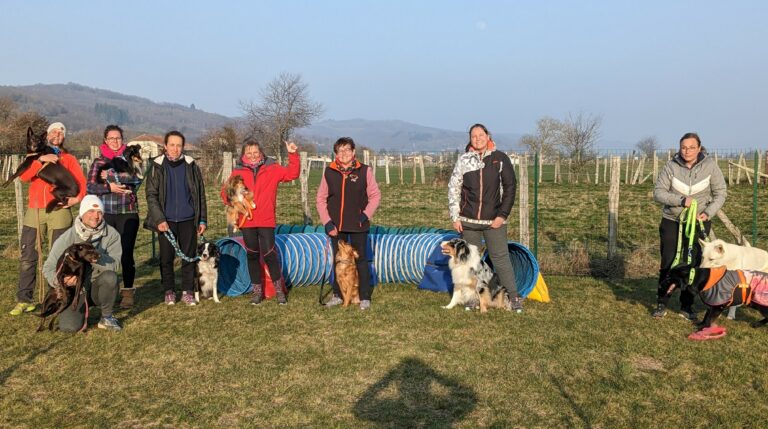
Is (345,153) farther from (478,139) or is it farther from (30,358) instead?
(30,358)

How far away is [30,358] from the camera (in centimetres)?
494

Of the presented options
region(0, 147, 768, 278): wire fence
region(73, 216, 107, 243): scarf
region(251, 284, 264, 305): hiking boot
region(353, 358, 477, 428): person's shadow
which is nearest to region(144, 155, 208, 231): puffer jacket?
region(73, 216, 107, 243): scarf

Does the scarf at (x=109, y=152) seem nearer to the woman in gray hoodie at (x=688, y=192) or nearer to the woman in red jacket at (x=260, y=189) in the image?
the woman in red jacket at (x=260, y=189)

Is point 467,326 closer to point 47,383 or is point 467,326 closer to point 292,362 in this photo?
point 292,362

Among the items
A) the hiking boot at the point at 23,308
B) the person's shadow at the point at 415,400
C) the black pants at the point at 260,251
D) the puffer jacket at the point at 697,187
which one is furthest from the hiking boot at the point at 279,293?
the puffer jacket at the point at 697,187

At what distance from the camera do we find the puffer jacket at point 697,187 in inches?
230

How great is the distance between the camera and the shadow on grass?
456cm

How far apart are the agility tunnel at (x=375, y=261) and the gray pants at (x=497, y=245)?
0.99 m

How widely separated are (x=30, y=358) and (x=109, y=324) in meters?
0.86

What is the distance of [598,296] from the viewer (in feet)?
23.2

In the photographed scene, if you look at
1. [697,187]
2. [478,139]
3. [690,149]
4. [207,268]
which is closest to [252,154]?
[207,268]

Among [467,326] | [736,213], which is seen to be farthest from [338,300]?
[736,213]

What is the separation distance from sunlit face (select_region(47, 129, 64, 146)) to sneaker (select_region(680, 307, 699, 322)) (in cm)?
680

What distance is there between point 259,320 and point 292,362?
4.63 ft
